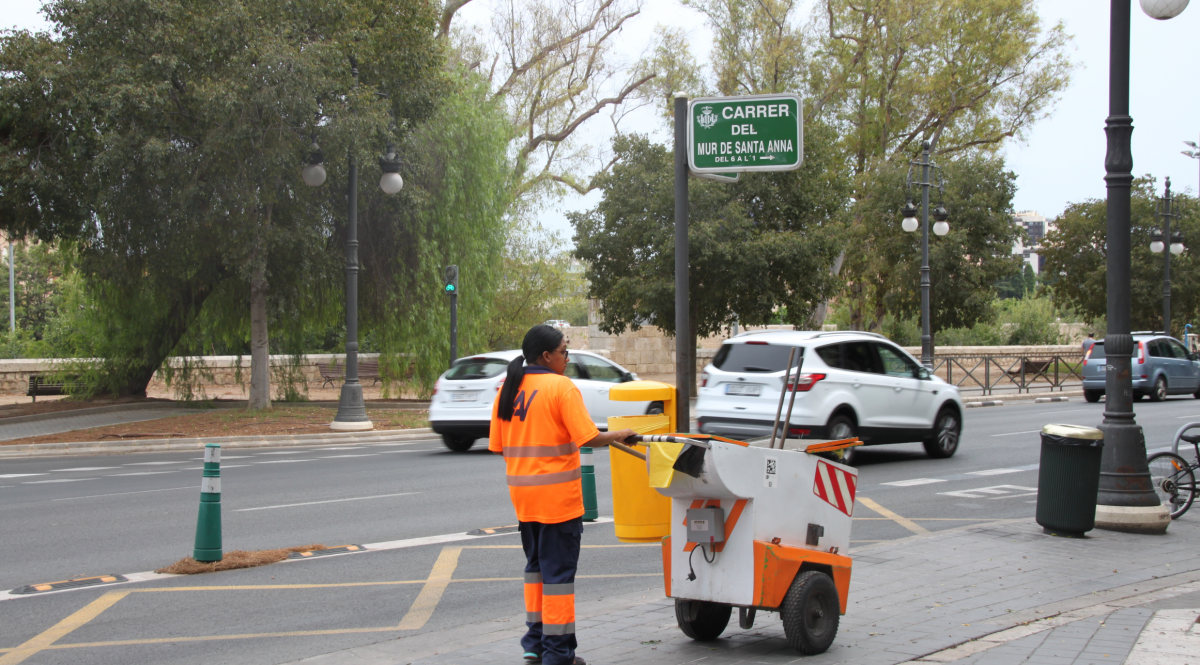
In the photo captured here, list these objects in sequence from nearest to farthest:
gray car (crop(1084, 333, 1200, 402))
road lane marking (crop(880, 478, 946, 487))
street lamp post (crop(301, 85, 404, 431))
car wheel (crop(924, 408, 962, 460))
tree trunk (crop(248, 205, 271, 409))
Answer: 1. road lane marking (crop(880, 478, 946, 487))
2. car wheel (crop(924, 408, 962, 460))
3. street lamp post (crop(301, 85, 404, 431))
4. tree trunk (crop(248, 205, 271, 409))
5. gray car (crop(1084, 333, 1200, 402))

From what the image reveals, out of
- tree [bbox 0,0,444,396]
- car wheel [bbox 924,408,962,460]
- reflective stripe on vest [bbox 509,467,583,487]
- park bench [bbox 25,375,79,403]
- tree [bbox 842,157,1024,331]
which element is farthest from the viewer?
tree [bbox 842,157,1024,331]

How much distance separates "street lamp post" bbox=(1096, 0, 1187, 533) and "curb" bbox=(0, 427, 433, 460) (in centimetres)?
1392

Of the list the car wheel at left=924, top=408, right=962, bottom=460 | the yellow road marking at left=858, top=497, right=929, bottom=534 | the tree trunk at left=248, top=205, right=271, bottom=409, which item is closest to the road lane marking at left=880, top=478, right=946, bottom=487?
the yellow road marking at left=858, top=497, right=929, bottom=534

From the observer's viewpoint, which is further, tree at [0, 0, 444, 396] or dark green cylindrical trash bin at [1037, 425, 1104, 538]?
tree at [0, 0, 444, 396]

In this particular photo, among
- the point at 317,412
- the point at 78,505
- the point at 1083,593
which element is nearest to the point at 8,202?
the point at 317,412

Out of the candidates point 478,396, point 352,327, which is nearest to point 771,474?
point 478,396

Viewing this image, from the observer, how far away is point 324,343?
43.2 m

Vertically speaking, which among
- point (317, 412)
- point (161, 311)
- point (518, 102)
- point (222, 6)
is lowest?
point (317, 412)

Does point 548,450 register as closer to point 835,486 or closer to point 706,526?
point 706,526

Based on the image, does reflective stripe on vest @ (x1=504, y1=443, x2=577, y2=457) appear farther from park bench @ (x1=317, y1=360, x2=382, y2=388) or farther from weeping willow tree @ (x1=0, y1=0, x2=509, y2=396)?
park bench @ (x1=317, y1=360, x2=382, y2=388)

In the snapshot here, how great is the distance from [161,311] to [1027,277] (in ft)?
390

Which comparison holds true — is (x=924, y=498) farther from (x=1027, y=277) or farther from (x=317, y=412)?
(x=1027, y=277)

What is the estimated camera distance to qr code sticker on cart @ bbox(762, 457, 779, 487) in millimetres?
4934

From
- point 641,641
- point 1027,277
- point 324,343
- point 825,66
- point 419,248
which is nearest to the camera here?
point 641,641
